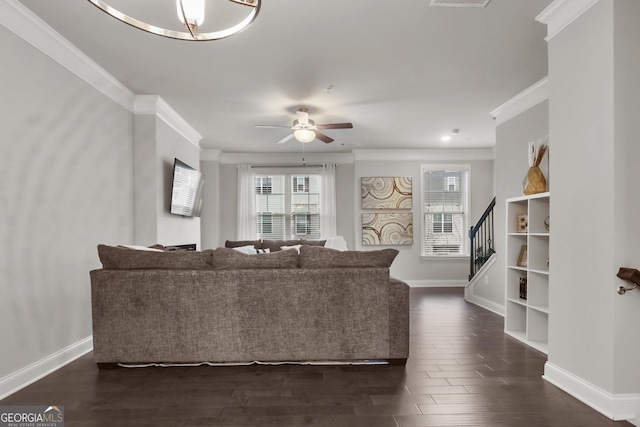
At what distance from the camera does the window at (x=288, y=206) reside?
27.5 feet

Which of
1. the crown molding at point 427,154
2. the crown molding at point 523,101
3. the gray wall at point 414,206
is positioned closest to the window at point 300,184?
the gray wall at point 414,206

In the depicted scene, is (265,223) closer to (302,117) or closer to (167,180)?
(167,180)

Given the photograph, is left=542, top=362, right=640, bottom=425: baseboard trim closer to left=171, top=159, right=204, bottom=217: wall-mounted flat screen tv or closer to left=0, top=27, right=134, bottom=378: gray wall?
left=0, top=27, right=134, bottom=378: gray wall

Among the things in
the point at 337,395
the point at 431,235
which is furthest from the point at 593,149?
the point at 431,235

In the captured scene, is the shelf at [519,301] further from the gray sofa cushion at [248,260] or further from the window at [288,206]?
the window at [288,206]

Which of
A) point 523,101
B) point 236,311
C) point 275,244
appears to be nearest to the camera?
point 236,311

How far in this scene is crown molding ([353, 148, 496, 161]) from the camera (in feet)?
26.8

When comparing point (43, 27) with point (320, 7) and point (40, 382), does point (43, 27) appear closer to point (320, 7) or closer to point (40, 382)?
point (320, 7)

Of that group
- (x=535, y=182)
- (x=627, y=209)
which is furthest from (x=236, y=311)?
(x=535, y=182)

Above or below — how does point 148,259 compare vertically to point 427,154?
below

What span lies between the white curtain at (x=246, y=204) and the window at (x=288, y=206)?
119 mm

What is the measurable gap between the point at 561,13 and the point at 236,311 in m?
3.29

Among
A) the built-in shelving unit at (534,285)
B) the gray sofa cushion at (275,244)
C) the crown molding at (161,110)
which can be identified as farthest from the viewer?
the gray sofa cushion at (275,244)

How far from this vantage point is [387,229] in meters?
8.16
